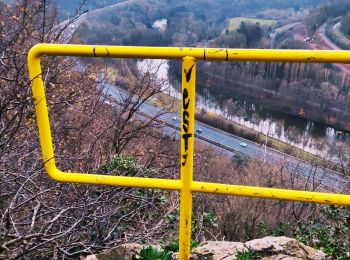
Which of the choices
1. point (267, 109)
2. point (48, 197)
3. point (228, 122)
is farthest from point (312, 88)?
point (48, 197)

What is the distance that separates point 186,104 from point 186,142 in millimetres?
170

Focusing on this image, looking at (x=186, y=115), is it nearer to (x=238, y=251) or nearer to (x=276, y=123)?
(x=238, y=251)

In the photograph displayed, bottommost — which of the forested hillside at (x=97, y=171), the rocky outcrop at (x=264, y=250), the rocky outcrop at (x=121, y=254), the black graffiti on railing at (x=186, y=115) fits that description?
the forested hillside at (x=97, y=171)

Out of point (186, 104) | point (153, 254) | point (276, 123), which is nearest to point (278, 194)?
point (186, 104)

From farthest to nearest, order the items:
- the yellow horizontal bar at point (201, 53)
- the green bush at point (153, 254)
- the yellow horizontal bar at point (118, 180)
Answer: the green bush at point (153, 254) → the yellow horizontal bar at point (118, 180) → the yellow horizontal bar at point (201, 53)

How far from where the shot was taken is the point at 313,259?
2.71 metres

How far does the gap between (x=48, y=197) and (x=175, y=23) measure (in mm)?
65251

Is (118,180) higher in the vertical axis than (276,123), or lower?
higher

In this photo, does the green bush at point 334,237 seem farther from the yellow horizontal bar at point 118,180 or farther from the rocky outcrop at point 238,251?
the yellow horizontal bar at point 118,180

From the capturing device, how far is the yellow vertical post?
1.66 m

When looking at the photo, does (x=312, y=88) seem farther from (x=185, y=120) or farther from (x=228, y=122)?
(x=185, y=120)

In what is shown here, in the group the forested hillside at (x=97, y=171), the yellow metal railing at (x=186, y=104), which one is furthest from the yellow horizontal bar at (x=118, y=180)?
the forested hillside at (x=97, y=171)

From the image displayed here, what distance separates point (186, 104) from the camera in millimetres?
1691

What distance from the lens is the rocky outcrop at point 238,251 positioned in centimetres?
257
